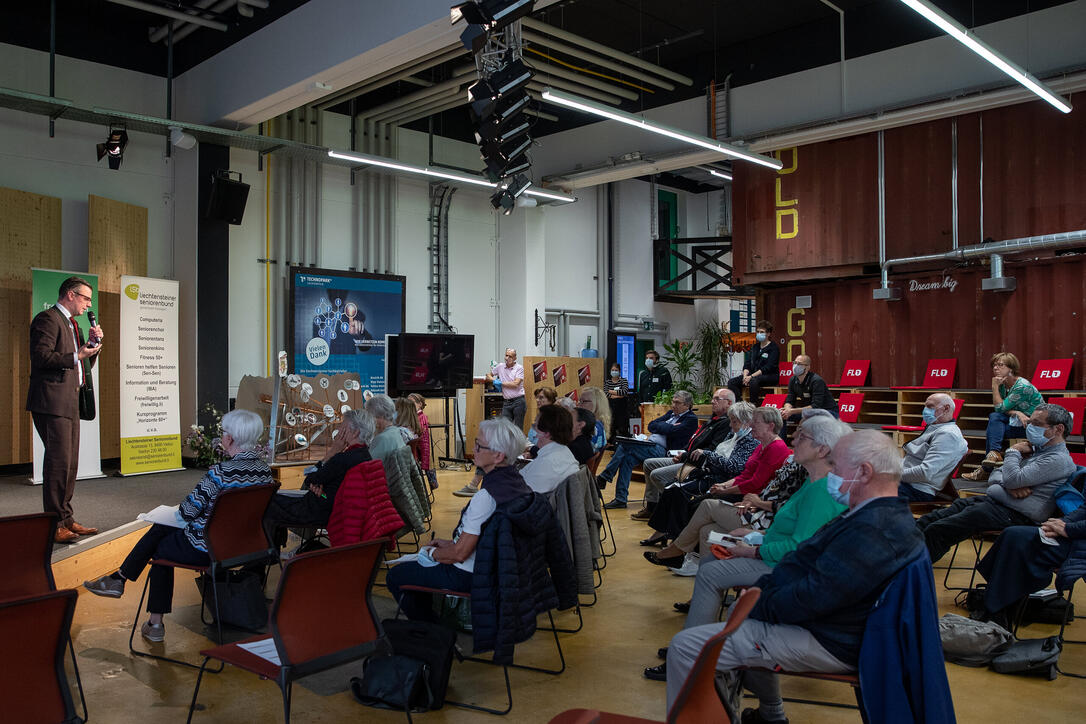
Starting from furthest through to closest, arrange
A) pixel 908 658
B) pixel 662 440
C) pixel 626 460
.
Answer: pixel 626 460
pixel 662 440
pixel 908 658

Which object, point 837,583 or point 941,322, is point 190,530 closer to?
point 837,583

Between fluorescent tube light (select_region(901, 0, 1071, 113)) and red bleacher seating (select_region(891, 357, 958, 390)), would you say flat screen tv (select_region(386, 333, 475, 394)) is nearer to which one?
red bleacher seating (select_region(891, 357, 958, 390))

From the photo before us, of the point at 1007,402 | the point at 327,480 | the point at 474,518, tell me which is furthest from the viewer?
the point at 1007,402

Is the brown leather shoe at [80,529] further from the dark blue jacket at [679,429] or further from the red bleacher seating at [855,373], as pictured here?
the red bleacher seating at [855,373]

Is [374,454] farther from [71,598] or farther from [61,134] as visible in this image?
[61,134]

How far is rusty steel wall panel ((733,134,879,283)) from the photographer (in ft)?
35.2

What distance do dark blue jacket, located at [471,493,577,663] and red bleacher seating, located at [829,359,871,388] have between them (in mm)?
8523

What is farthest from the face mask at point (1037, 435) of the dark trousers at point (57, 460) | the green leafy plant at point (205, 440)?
the green leafy plant at point (205, 440)

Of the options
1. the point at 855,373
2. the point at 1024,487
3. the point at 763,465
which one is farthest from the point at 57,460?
the point at 855,373

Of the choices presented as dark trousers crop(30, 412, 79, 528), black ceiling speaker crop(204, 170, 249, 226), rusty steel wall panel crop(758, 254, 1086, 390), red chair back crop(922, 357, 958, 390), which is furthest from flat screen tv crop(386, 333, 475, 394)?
red chair back crop(922, 357, 958, 390)

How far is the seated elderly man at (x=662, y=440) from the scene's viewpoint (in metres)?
7.59

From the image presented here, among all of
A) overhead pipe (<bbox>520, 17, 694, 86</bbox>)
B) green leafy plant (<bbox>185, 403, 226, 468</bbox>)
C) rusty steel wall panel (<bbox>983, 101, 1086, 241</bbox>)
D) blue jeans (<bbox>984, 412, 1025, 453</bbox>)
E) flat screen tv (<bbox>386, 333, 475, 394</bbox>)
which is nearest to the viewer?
blue jeans (<bbox>984, 412, 1025, 453</bbox>)

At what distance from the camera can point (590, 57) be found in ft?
32.6

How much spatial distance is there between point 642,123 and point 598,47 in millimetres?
1529
